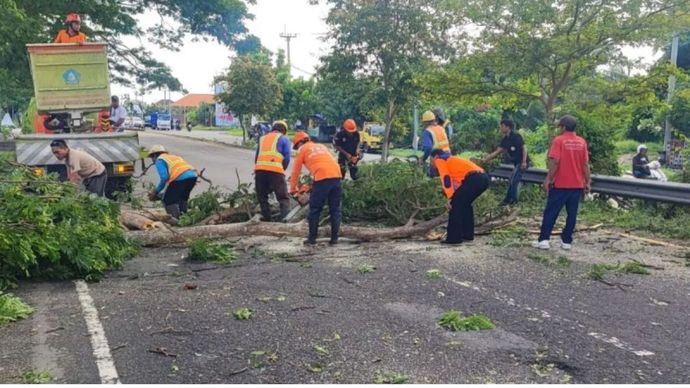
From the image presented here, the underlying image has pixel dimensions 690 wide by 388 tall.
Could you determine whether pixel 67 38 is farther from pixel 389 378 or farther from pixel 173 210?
pixel 389 378

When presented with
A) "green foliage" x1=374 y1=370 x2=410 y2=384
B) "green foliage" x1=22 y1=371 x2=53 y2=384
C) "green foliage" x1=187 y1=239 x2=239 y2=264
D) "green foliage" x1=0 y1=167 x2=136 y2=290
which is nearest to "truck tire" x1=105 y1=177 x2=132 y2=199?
"green foliage" x1=0 y1=167 x2=136 y2=290

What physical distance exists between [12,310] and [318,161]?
395 cm

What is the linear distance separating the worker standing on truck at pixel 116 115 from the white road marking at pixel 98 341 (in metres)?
7.65

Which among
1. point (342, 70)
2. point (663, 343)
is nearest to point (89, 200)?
point (663, 343)

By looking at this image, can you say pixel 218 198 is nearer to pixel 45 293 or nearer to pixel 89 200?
pixel 89 200

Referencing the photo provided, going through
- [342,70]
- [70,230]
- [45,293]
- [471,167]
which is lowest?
[45,293]

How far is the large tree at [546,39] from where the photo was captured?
11.3 meters

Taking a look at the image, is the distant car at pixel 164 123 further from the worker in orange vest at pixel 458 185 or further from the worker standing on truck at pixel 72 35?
the worker in orange vest at pixel 458 185

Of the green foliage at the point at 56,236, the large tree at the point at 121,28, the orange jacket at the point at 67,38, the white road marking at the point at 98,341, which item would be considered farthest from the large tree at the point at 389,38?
the white road marking at the point at 98,341

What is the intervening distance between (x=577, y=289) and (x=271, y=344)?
2.98 metres

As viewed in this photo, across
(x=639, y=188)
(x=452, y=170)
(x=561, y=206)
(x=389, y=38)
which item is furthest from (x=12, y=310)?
(x=389, y=38)

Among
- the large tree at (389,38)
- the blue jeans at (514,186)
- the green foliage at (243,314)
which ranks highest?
the large tree at (389,38)

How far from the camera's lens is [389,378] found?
3738mm

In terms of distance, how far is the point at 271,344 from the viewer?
434cm
